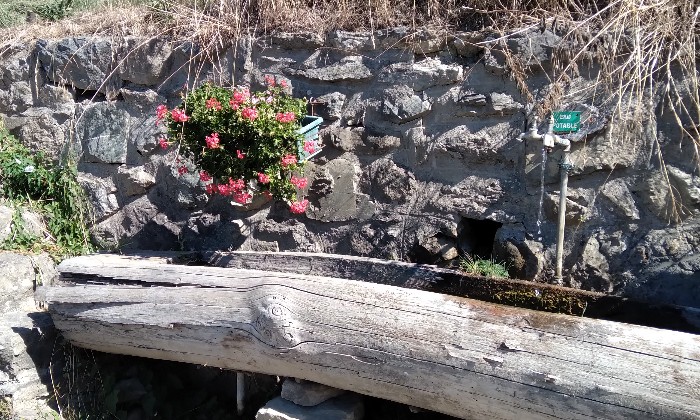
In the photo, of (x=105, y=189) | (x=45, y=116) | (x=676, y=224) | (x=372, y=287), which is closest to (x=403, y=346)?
(x=372, y=287)

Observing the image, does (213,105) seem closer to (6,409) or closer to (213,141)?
(213,141)

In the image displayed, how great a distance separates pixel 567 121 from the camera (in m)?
2.91

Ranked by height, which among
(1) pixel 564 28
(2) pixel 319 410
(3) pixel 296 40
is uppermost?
(1) pixel 564 28

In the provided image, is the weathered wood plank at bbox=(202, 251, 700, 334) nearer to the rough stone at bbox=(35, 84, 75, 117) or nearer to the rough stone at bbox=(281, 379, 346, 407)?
the rough stone at bbox=(281, 379, 346, 407)

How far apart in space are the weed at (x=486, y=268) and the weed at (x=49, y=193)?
2.18m

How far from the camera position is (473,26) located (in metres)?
3.30

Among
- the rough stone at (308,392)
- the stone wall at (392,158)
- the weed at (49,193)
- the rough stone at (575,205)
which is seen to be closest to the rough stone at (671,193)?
the stone wall at (392,158)

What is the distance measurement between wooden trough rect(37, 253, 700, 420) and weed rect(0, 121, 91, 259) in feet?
2.61

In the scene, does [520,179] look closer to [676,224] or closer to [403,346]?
[676,224]

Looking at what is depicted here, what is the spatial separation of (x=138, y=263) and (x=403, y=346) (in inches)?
54.8

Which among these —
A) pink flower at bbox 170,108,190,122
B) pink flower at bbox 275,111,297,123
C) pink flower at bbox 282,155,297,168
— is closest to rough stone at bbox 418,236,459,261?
pink flower at bbox 282,155,297,168

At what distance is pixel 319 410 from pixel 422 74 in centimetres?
163

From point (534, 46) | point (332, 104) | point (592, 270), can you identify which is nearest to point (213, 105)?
point (332, 104)

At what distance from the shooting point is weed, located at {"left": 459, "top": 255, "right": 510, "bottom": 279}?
305 cm
